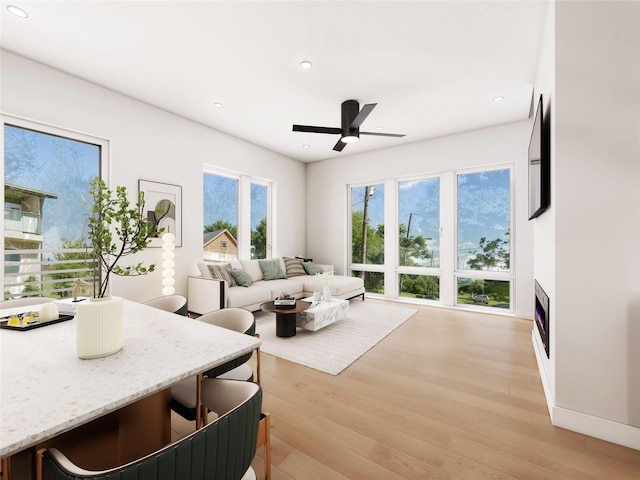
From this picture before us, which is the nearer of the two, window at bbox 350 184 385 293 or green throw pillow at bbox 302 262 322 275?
green throw pillow at bbox 302 262 322 275

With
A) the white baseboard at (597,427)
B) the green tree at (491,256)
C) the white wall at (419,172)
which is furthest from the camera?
the green tree at (491,256)

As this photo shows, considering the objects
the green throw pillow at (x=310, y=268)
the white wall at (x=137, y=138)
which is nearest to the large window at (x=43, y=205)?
the white wall at (x=137, y=138)

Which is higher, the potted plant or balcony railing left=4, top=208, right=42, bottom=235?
balcony railing left=4, top=208, right=42, bottom=235

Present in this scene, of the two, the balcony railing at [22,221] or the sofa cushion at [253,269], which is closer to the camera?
the balcony railing at [22,221]

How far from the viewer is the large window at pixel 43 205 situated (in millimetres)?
2963

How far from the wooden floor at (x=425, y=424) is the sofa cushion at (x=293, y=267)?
8.73 feet

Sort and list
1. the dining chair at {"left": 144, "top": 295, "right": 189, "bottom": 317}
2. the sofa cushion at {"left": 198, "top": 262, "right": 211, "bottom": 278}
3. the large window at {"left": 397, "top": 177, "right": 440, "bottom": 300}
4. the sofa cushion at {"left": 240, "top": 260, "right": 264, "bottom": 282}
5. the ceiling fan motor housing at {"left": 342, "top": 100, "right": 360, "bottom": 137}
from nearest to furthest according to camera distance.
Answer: the dining chair at {"left": 144, "top": 295, "right": 189, "bottom": 317}
the ceiling fan motor housing at {"left": 342, "top": 100, "right": 360, "bottom": 137}
the sofa cushion at {"left": 198, "top": 262, "right": 211, "bottom": 278}
the sofa cushion at {"left": 240, "top": 260, "right": 264, "bottom": 282}
the large window at {"left": 397, "top": 177, "right": 440, "bottom": 300}

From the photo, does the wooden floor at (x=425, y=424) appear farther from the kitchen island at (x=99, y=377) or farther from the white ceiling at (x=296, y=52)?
the white ceiling at (x=296, y=52)

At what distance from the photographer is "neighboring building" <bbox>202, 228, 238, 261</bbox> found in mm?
4948

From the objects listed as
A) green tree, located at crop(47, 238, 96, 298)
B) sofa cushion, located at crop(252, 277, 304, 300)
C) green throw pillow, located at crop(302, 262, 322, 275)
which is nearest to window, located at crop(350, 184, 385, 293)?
green throw pillow, located at crop(302, 262, 322, 275)

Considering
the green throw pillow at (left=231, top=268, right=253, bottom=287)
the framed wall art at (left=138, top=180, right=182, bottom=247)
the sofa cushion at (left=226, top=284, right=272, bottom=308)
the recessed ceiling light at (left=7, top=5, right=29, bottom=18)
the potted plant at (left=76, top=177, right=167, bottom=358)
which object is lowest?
the sofa cushion at (left=226, top=284, right=272, bottom=308)

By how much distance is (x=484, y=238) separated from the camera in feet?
16.1

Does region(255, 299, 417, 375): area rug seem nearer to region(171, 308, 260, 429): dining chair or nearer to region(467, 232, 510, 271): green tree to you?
region(171, 308, 260, 429): dining chair

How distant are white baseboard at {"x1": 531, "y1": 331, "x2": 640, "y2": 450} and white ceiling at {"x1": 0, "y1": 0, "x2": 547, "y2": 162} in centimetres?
288
